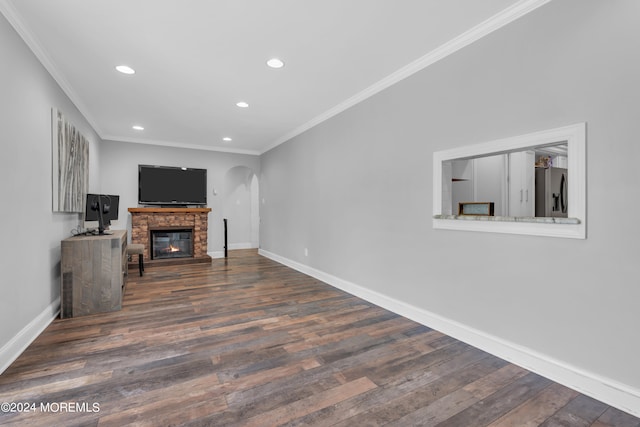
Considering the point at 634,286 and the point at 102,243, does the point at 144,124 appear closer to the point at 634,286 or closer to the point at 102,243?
the point at 102,243

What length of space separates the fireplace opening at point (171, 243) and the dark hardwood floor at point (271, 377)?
10.6ft

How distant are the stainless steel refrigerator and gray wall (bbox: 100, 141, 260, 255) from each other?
5.59 metres

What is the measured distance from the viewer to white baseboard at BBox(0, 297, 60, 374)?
2.03m

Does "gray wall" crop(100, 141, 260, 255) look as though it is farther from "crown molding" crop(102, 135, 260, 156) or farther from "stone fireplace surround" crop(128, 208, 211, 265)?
"stone fireplace surround" crop(128, 208, 211, 265)

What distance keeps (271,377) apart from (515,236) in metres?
1.96

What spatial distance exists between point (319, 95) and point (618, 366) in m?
3.54

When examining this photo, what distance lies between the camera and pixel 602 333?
5.74 ft

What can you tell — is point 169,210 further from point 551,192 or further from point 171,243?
point 551,192

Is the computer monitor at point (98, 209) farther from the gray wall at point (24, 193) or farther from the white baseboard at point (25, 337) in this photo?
the white baseboard at point (25, 337)

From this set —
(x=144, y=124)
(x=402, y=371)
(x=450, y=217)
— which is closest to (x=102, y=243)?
(x=144, y=124)

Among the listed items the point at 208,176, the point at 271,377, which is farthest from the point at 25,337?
the point at 208,176

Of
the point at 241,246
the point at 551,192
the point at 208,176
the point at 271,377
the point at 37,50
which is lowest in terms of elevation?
the point at 271,377

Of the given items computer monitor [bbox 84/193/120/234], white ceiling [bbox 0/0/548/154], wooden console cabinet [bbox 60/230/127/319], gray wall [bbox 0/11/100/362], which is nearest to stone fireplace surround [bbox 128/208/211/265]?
computer monitor [bbox 84/193/120/234]

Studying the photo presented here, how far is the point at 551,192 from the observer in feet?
13.1
